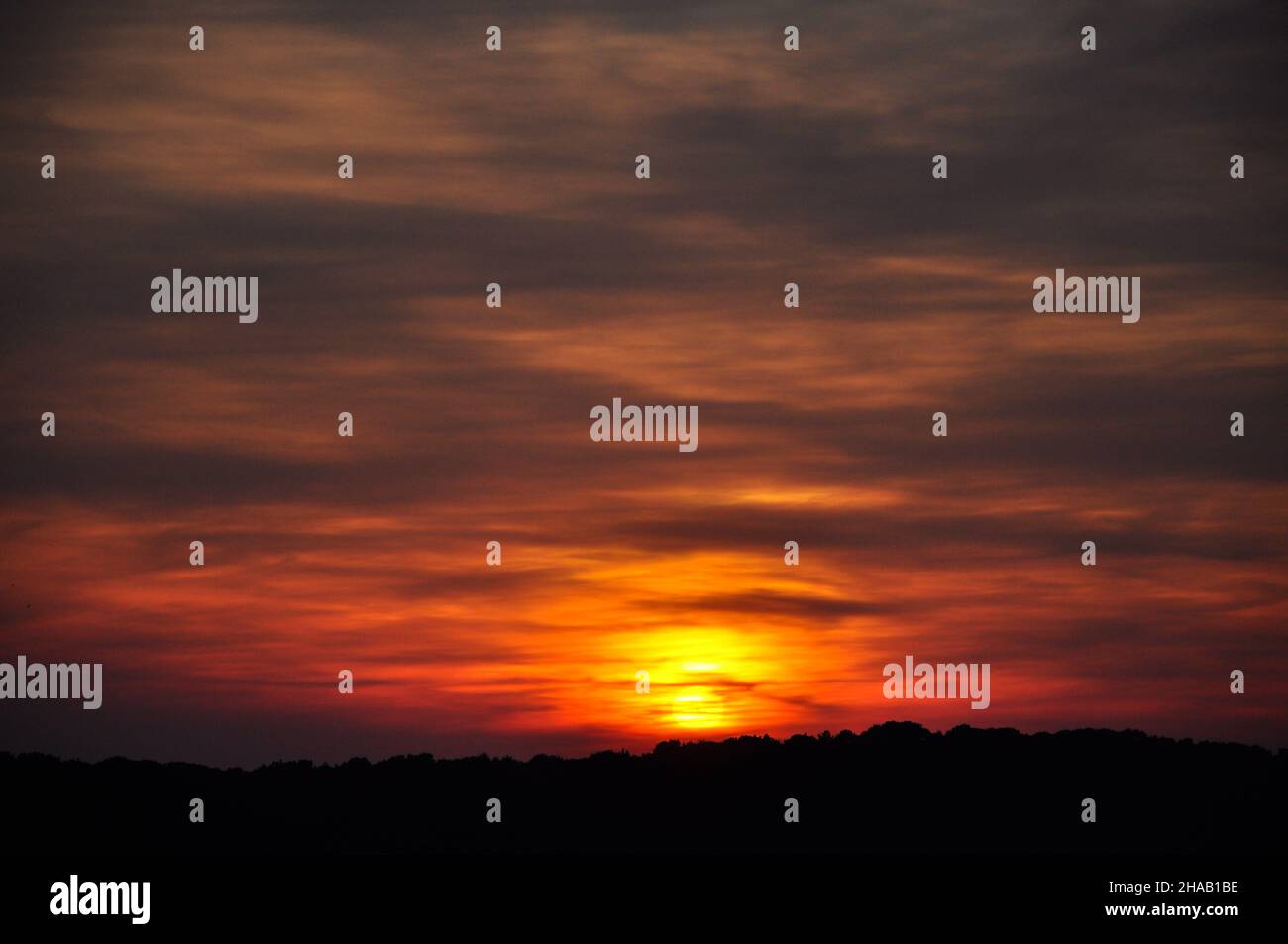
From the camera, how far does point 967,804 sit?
125438mm

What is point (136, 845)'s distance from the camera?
136750 mm

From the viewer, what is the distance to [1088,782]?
415ft

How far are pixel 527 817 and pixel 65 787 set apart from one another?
3544cm

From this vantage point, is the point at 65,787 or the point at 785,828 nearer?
the point at 65,787
